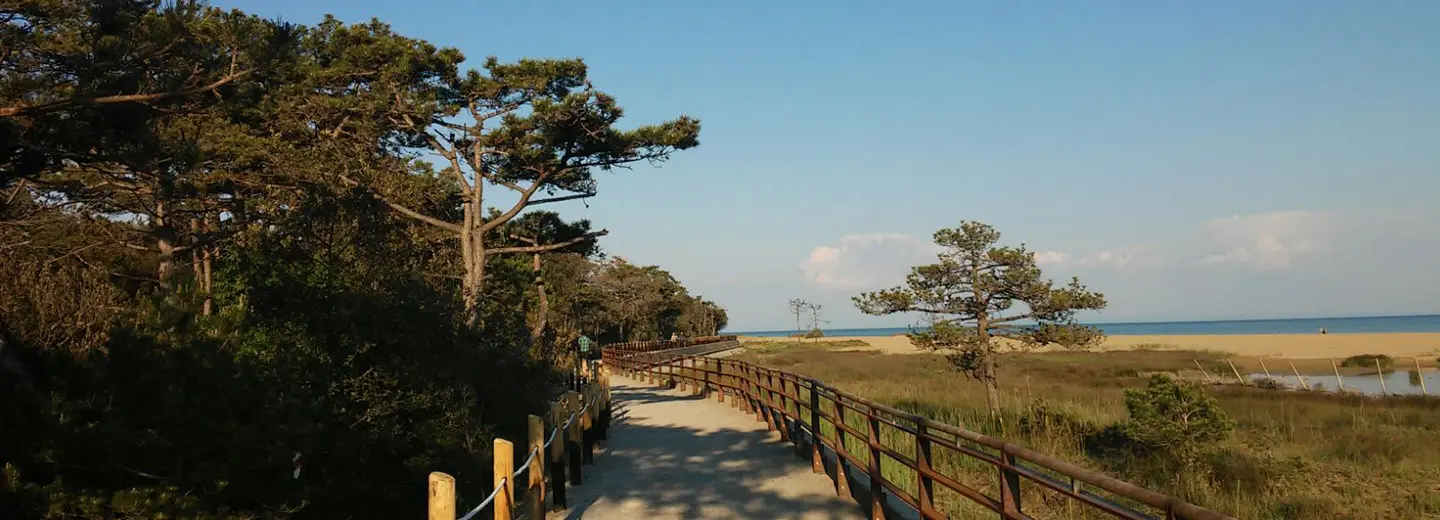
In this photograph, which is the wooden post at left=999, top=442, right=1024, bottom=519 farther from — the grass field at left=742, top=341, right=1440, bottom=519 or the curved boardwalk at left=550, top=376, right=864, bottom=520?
the curved boardwalk at left=550, top=376, right=864, bottom=520

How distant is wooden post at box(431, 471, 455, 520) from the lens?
15.1 ft

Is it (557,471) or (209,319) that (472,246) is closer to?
(209,319)

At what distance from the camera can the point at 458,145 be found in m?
23.8

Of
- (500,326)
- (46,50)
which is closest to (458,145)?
(500,326)

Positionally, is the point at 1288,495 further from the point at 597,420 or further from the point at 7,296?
the point at 7,296

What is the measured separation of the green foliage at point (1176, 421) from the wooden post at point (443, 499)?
1038 centimetres

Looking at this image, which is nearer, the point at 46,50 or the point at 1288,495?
the point at 46,50

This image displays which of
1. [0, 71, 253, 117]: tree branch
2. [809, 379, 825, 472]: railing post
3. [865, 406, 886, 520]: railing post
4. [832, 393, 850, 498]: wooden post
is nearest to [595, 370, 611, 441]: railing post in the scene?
[809, 379, 825, 472]: railing post

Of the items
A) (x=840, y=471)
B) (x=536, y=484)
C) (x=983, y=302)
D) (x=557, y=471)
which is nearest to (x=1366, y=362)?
(x=983, y=302)

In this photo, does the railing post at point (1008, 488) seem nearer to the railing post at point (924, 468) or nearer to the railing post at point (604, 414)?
the railing post at point (924, 468)

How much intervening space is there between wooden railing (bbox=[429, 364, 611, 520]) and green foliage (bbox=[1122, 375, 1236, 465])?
7.89 metres

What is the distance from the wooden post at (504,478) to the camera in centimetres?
596

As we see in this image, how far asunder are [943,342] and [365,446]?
1488 cm

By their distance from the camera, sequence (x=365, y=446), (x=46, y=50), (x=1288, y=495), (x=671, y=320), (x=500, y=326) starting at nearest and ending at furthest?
(x=46, y=50), (x=365, y=446), (x=1288, y=495), (x=500, y=326), (x=671, y=320)
